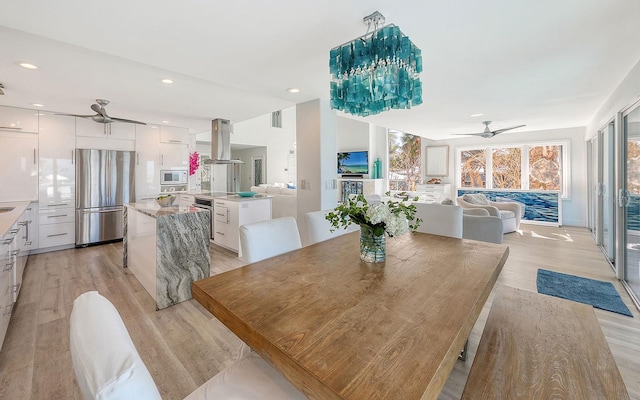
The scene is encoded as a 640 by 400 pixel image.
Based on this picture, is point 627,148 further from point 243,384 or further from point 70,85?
point 70,85

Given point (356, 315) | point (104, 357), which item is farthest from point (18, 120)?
point (356, 315)

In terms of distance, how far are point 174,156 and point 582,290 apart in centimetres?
673

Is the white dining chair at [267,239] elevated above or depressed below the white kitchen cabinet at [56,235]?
above

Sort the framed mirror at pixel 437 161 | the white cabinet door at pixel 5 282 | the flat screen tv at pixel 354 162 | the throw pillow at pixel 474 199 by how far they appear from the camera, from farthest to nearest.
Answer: the flat screen tv at pixel 354 162 < the framed mirror at pixel 437 161 < the throw pillow at pixel 474 199 < the white cabinet door at pixel 5 282

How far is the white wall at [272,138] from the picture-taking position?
8.90 m

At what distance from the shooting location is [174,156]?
5.75 metres

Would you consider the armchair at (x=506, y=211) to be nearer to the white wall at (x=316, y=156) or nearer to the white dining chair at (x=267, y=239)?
the white wall at (x=316, y=156)

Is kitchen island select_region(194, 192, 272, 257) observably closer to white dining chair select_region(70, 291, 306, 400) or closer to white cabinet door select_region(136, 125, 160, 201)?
white cabinet door select_region(136, 125, 160, 201)

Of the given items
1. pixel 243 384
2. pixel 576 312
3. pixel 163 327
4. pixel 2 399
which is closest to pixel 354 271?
pixel 243 384

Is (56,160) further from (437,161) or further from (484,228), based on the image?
(437,161)

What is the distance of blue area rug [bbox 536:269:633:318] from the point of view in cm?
262

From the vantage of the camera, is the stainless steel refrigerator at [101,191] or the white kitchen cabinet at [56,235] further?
the stainless steel refrigerator at [101,191]

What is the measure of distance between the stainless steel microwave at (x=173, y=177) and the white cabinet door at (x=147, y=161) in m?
0.09

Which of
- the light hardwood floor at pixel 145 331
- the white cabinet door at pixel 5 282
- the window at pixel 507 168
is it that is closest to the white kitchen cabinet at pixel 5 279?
the white cabinet door at pixel 5 282
